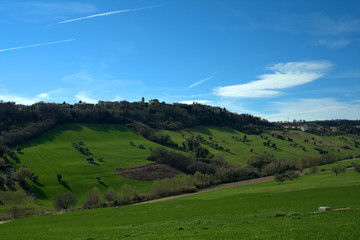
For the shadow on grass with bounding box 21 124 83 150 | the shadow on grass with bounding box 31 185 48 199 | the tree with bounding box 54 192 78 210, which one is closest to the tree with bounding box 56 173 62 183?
the shadow on grass with bounding box 31 185 48 199

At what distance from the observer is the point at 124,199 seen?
80.0 meters

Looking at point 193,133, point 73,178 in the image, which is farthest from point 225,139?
point 73,178

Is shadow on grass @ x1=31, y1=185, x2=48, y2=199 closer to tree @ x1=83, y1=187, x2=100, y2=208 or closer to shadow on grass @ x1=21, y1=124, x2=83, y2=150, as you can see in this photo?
tree @ x1=83, y1=187, x2=100, y2=208

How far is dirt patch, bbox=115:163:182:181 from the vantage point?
102 meters

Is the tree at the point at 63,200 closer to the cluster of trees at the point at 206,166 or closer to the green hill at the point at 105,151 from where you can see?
the green hill at the point at 105,151

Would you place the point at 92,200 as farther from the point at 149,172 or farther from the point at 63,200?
the point at 149,172

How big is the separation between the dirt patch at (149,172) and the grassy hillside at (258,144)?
3248 centimetres

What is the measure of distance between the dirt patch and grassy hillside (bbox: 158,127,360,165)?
107 feet

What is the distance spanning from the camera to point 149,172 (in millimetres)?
106875

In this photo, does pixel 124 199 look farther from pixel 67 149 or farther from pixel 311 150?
pixel 311 150

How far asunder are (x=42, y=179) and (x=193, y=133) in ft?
350

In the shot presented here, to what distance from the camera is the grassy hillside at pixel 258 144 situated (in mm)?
144500

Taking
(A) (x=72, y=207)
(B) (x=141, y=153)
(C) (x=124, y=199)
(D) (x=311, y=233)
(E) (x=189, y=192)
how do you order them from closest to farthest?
(D) (x=311, y=233) < (A) (x=72, y=207) < (C) (x=124, y=199) < (E) (x=189, y=192) < (B) (x=141, y=153)

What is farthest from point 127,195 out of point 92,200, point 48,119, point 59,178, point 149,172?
point 48,119
